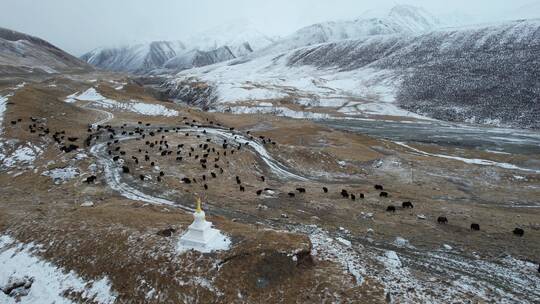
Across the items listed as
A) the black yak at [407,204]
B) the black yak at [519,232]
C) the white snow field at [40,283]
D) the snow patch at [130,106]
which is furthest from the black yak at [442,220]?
the snow patch at [130,106]

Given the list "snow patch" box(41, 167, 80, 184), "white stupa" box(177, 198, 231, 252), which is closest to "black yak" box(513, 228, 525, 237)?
"white stupa" box(177, 198, 231, 252)

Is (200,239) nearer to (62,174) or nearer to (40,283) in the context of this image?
(40,283)

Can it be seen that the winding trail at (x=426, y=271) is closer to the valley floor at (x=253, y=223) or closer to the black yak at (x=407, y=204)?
the valley floor at (x=253, y=223)

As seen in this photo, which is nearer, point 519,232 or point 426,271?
point 426,271

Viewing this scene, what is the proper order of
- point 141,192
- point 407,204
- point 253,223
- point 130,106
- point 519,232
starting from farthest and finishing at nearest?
point 130,106 → point 141,192 → point 407,204 → point 253,223 → point 519,232

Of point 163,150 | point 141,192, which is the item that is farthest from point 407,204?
point 163,150

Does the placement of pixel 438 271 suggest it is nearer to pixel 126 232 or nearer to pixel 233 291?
pixel 233 291

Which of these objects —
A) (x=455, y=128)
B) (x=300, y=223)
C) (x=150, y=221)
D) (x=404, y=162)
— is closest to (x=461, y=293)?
(x=300, y=223)
